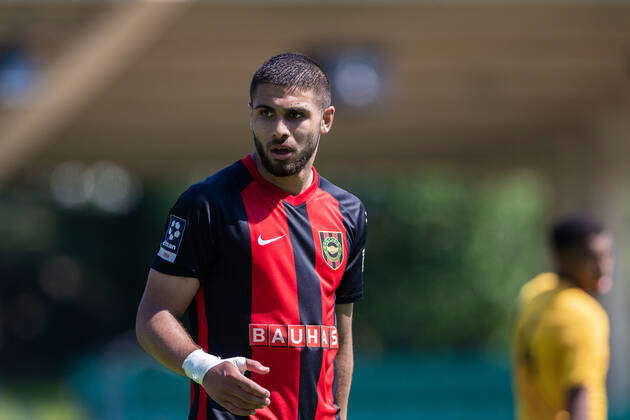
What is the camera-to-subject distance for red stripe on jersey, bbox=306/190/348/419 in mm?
4137

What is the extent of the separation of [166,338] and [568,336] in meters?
2.33

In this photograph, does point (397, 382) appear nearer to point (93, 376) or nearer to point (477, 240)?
point (93, 376)

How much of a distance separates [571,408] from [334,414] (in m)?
1.55

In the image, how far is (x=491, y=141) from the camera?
1622cm

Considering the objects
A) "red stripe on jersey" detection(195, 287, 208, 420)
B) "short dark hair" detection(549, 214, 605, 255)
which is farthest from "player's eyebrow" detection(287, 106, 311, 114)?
"short dark hair" detection(549, 214, 605, 255)

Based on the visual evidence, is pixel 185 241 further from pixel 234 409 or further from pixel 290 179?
pixel 234 409

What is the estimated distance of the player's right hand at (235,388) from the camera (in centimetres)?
360

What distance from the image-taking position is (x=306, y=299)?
4070mm

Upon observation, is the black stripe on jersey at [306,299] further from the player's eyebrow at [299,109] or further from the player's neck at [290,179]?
the player's eyebrow at [299,109]

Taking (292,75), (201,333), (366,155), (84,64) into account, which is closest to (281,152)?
(292,75)

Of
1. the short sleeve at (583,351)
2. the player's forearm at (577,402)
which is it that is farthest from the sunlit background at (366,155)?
the player's forearm at (577,402)

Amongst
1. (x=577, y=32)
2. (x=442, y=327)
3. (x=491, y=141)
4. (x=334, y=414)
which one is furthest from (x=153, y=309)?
(x=442, y=327)

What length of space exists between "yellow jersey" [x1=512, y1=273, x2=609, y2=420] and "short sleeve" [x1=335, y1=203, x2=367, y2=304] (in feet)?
4.85

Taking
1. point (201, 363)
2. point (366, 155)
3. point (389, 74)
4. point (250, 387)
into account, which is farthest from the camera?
point (366, 155)
